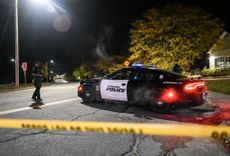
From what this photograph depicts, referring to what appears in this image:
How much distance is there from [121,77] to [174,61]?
18673 mm

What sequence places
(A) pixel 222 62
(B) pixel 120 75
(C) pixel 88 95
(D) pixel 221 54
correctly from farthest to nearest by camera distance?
(A) pixel 222 62 → (D) pixel 221 54 → (C) pixel 88 95 → (B) pixel 120 75

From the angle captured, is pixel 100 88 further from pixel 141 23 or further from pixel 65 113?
pixel 141 23

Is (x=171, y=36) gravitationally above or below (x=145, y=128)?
above

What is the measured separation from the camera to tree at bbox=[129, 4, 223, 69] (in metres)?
28.7

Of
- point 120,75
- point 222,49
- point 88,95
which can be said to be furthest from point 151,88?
point 222,49

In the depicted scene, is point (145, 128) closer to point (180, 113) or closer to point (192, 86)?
point (192, 86)

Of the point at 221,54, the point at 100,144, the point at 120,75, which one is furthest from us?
the point at 221,54

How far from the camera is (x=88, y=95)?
39.0 ft

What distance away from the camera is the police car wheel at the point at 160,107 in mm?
9500

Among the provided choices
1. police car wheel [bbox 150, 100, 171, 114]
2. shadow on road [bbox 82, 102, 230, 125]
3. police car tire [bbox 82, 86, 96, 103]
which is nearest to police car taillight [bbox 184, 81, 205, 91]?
shadow on road [bbox 82, 102, 230, 125]

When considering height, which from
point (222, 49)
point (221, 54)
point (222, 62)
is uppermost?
point (222, 49)

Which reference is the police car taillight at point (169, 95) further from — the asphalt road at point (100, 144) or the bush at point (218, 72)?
the bush at point (218, 72)

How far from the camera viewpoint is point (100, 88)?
1134 cm

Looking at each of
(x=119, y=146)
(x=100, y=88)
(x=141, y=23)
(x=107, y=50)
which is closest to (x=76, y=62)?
(x=107, y=50)
